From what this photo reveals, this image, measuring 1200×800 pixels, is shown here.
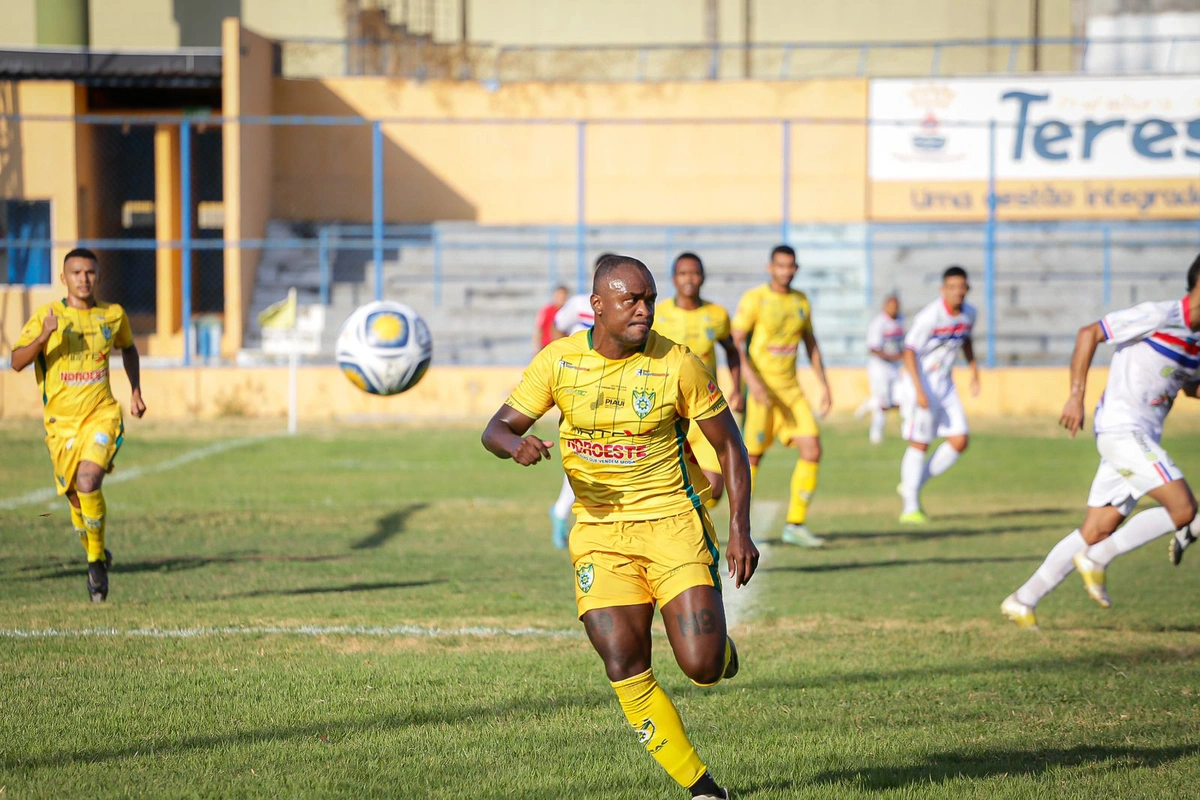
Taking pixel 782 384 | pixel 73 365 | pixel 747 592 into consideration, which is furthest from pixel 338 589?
pixel 782 384

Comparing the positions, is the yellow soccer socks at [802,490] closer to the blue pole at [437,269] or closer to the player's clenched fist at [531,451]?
the player's clenched fist at [531,451]

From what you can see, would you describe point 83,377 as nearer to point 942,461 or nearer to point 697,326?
point 697,326

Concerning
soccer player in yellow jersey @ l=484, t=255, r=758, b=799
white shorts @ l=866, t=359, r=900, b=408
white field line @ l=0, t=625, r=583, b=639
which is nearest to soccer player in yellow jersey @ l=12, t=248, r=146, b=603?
white field line @ l=0, t=625, r=583, b=639

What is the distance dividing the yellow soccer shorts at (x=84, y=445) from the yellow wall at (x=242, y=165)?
53.7ft

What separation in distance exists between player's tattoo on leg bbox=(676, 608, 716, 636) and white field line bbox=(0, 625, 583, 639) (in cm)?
280

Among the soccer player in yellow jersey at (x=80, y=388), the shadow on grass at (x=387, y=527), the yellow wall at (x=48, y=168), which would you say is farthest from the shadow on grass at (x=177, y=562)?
the yellow wall at (x=48, y=168)

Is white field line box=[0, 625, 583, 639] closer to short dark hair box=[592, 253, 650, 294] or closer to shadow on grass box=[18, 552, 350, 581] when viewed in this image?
shadow on grass box=[18, 552, 350, 581]

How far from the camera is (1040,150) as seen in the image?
28.9m

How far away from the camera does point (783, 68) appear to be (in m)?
31.9

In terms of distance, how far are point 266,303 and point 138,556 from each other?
16.9m

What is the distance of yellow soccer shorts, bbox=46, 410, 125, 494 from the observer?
321 inches

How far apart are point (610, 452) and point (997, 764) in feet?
6.14

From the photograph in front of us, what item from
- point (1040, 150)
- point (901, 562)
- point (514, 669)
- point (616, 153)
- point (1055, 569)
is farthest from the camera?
point (616, 153)

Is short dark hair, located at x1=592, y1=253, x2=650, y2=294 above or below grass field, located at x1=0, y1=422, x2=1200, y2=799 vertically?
above
